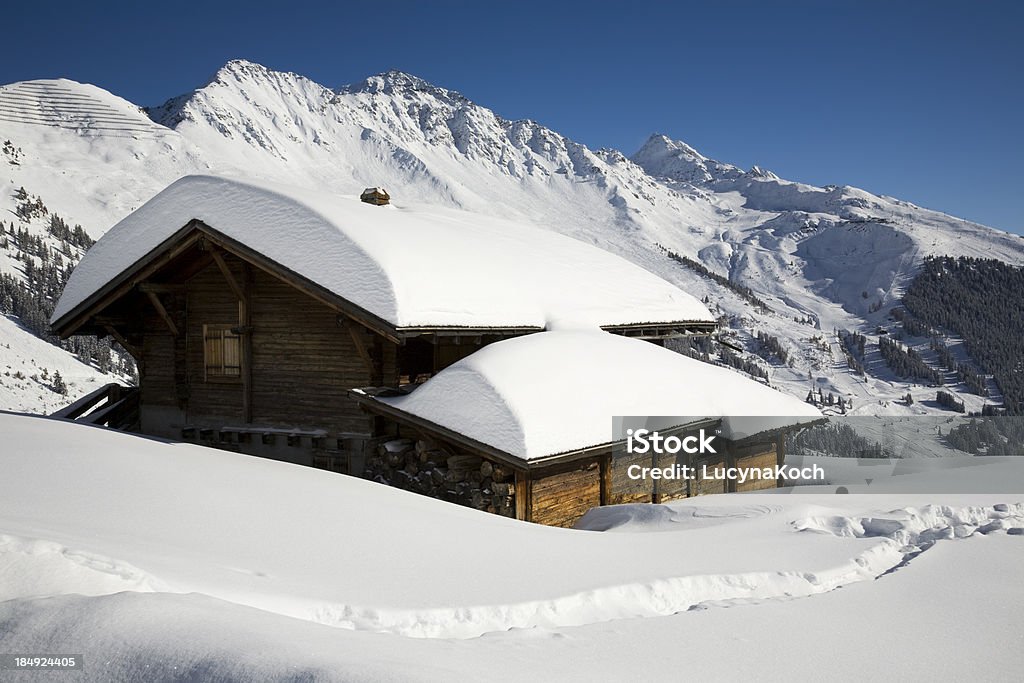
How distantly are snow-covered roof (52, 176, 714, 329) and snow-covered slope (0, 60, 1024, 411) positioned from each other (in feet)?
189

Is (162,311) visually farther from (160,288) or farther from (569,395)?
(569,395)

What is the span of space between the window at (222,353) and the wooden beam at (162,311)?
581mm

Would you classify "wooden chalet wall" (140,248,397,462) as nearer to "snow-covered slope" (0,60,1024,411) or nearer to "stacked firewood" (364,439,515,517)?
"stacked firewood" (364,439,515,517)

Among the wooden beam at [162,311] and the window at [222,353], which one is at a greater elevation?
the wooden beam at [162,311]

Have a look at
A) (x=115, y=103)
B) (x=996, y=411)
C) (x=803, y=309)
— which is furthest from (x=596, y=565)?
(x=115, y=103)

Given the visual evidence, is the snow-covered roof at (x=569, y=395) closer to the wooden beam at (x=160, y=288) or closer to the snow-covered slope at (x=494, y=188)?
the wooden beam at (x=160, y=288)

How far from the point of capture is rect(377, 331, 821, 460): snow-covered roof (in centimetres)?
1012

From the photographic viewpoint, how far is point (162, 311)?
13781mm

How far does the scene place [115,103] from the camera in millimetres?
119938

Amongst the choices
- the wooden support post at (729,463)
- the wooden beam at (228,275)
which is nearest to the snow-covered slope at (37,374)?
the wooden beam at (228,275)

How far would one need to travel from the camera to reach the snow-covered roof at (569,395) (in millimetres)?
10125

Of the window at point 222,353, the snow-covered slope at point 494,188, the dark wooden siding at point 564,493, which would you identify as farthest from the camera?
the snow-covered slope at point 494,188

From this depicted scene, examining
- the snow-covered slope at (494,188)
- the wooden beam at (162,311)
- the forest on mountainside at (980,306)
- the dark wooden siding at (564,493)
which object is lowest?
the dark wooden siding at (564,493)

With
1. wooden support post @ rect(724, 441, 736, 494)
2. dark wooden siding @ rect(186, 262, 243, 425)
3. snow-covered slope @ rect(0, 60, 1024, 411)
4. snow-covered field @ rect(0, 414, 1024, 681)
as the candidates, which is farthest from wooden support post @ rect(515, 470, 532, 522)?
snow-covered slope @ rect(0, 60, 1024, 411)
